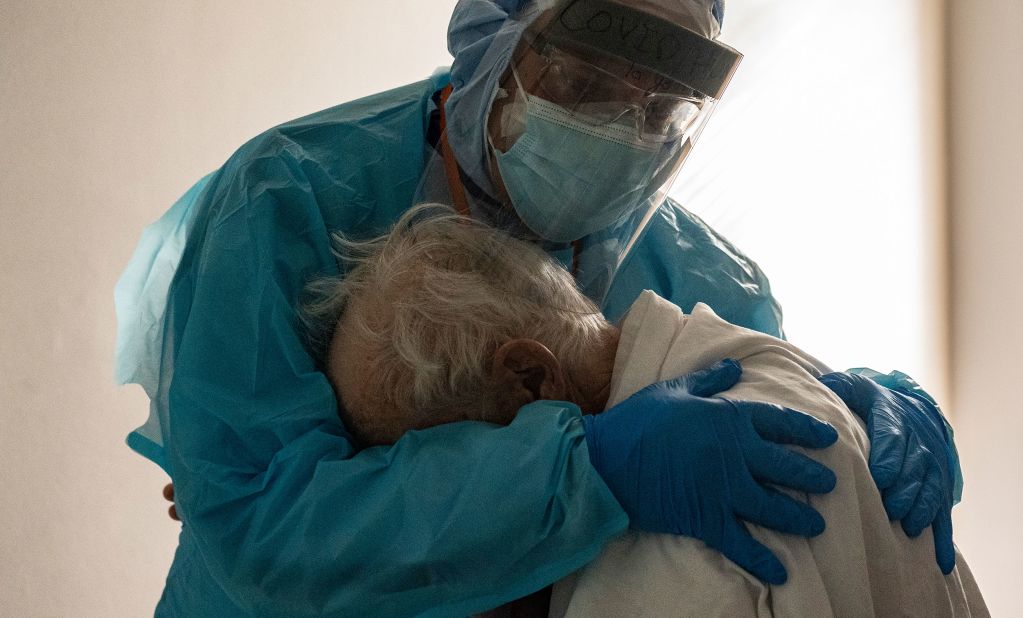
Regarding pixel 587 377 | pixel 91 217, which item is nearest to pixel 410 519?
pixel 587 377

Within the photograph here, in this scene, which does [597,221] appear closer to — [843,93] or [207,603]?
[207,603]

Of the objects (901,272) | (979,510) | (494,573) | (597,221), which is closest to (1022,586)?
(979,510)

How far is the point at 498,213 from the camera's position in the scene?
1209 millimetres

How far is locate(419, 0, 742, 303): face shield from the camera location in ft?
3.54

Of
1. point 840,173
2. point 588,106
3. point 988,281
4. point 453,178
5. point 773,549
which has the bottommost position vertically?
point 988,281

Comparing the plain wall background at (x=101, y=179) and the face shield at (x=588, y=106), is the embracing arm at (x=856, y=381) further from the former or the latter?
the plain wall background at (x=101, y=179)

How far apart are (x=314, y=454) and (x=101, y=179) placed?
94 centimetres

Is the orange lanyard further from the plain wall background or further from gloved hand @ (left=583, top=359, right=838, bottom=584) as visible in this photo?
the plain wall background

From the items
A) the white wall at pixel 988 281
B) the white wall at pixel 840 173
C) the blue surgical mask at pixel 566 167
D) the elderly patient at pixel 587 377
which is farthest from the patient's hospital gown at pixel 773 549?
the white wall at pixel 988 281

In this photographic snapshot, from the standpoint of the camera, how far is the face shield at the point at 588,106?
42.5 inches

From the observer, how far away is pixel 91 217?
1629mm

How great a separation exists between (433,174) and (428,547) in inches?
20.8

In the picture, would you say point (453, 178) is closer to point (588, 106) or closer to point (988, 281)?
point (588, 106)

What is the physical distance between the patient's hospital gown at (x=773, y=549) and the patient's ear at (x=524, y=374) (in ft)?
0.23
